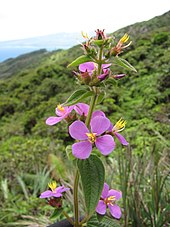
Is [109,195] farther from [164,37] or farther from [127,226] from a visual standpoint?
[164,37]

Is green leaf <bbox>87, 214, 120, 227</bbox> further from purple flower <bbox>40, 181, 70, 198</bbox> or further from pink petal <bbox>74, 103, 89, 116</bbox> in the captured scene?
pink petal <bbox>74, 103, 89, 116</bbox>

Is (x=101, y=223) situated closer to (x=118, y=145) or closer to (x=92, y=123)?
(x=92, y=123)

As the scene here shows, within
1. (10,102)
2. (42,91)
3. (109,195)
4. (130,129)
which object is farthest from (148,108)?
(109,195)

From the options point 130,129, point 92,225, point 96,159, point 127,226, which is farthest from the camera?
point 130,129

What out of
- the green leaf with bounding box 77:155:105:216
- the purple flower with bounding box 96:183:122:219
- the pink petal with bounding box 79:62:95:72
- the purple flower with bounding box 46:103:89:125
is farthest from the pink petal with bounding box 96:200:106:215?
the pink petal with bounding box 79:62:95:72

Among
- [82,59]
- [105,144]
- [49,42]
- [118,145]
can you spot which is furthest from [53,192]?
[49,42]
